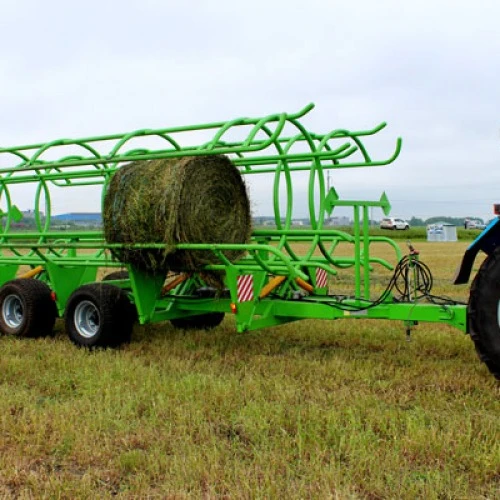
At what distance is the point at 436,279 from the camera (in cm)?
1284

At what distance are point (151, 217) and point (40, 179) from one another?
2.05 meters

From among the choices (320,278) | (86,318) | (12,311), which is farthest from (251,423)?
(12,311)

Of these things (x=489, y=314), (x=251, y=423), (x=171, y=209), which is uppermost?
(x=171, y=209)

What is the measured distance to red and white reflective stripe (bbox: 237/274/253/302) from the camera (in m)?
5.83

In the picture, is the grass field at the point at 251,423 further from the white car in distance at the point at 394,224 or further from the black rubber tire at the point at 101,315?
the white car in distance at the point at 394,224

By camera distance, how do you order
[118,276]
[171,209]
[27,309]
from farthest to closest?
1. [118,276]
2. [27,309]
3. [171,209]

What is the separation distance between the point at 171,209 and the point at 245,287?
0.94 metres

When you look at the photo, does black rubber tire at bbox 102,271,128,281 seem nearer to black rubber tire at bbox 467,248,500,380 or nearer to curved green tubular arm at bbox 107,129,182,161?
curved green tubular arm at bbox 107,129,182,161

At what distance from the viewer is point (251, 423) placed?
3795mm

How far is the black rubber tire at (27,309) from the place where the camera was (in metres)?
6.97

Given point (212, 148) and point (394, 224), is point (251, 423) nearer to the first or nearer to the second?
point (212, 148)

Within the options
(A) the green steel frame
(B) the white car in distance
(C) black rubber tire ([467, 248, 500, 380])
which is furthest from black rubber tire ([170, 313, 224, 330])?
(B) the white car in distance

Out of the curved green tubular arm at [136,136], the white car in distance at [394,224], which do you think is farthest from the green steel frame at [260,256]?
the white car in distance at [394,224]

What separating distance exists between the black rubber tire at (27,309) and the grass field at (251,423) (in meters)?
0.83
